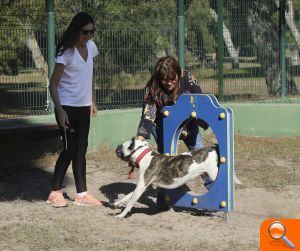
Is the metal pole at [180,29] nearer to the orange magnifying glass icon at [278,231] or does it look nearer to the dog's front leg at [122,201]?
the dog's front leg at [122,201]

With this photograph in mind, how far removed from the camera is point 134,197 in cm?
683

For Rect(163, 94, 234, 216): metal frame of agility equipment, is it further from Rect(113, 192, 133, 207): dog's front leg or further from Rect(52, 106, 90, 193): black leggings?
Rect(52, 106, 90, 193): black leggings

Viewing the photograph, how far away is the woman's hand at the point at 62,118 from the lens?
698 centimetres

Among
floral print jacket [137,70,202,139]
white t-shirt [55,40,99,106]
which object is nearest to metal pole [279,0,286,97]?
floral print jacket [137,70,202,139]

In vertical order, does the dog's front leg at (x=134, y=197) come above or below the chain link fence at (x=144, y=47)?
below

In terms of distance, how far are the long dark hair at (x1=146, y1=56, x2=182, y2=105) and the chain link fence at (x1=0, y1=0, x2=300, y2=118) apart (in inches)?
139

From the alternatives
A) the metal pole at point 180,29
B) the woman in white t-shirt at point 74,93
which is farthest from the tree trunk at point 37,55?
the woman in white t-shirt at point 74,93

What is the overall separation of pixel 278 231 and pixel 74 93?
3988mm

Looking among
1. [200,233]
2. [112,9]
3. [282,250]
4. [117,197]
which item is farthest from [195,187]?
[282,250]

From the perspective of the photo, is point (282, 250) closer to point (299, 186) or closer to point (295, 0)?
point (299, 186)

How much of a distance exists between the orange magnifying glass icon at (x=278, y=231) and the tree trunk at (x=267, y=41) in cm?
982

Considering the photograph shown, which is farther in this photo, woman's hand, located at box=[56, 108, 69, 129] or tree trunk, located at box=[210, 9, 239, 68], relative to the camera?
tree trunk, located at box=[210, 9, 239, 68]

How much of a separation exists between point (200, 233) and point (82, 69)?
204cm

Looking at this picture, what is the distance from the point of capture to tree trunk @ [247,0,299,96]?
13.1m
